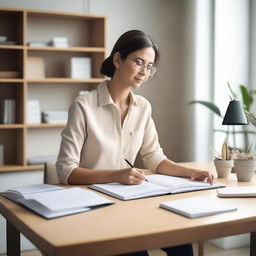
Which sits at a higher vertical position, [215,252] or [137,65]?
[137,65]

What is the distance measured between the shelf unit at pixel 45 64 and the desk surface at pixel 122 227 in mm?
2029

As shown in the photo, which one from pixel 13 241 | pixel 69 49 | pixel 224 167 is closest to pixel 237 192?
pixel 224 167

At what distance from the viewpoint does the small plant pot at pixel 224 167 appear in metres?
2.38

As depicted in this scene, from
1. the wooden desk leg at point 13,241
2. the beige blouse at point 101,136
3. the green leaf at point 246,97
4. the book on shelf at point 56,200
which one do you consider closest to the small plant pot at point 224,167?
the beige blouse at point 101,136

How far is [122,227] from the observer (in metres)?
1.51

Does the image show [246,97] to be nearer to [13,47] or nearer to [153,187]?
[13,47]

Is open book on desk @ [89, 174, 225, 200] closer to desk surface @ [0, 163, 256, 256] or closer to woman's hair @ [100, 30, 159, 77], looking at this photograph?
desk surface @ [0, 163, 256, 256]

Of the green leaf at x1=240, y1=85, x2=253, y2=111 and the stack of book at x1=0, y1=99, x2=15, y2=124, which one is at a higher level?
A: the green leaf at x1=240, y1=85, x2=253, y2=111

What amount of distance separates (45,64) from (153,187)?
2.31 meters

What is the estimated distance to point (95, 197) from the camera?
1.80m

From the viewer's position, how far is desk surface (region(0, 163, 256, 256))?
1.39 m

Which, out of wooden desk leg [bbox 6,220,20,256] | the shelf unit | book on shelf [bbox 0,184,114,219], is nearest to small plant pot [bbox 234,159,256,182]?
book on shelf [bbox 0,184,114,219]

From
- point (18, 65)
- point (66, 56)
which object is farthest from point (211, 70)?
point (18, 65)

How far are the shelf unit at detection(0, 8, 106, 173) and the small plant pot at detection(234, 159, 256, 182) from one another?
188 centimetres
